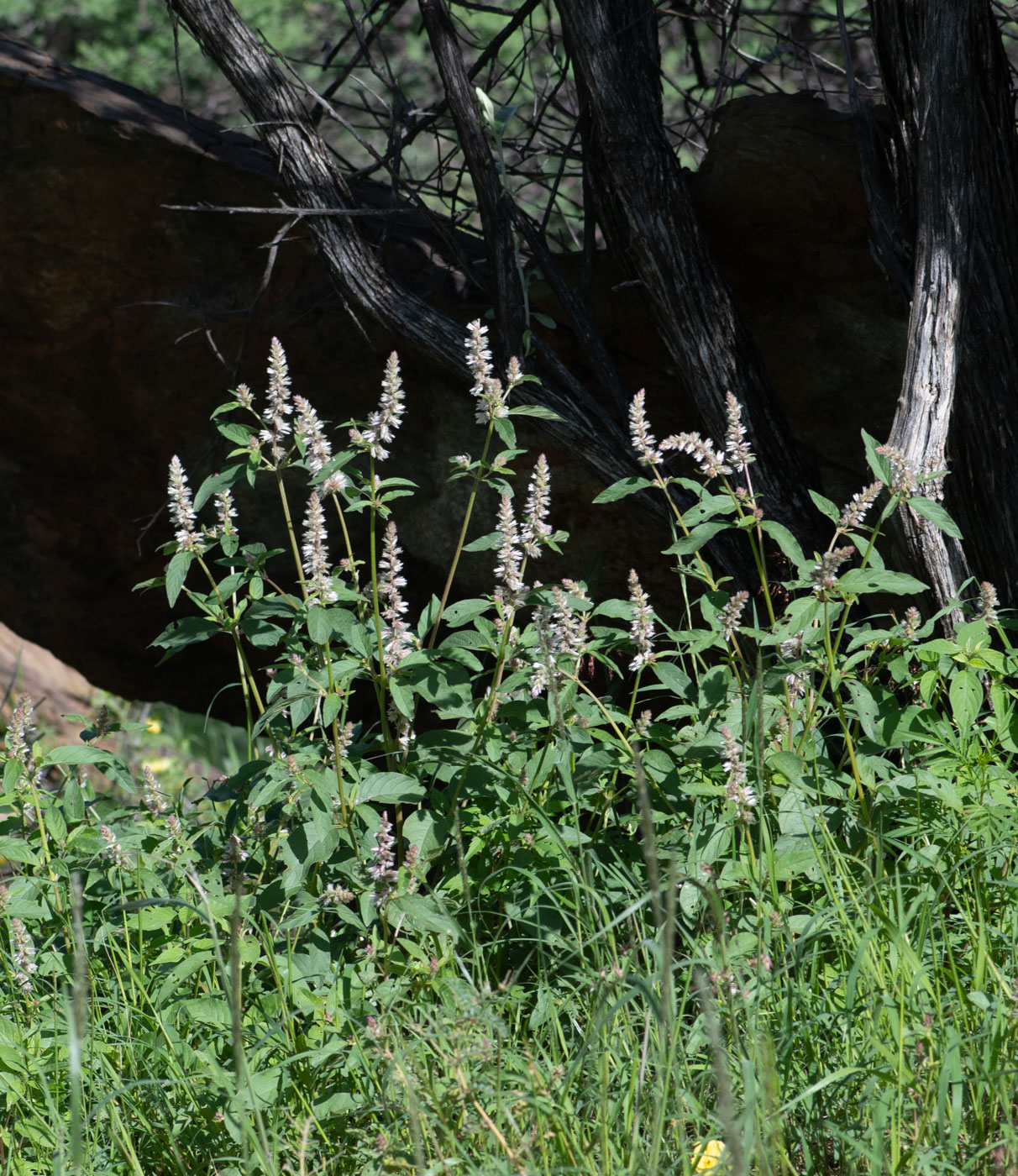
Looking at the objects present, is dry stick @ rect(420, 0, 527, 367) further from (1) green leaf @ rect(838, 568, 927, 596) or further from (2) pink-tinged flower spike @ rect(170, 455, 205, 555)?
(1) green leaf @ rect(838, 568, 927, 596)

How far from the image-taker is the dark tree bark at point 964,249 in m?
2.59

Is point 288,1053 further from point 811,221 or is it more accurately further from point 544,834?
point 811,221

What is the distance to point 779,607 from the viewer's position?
9.16 feet

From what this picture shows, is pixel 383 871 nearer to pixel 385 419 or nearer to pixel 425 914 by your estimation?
pixel 425 914

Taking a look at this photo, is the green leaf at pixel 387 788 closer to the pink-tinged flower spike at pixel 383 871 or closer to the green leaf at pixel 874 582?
the pink-tinged flower spike at pixel 383 871

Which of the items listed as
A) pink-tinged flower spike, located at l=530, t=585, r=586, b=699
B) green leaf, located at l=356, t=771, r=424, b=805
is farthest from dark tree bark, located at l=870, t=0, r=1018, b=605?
green leaf, located at l=356, t=771, r=424, b=805

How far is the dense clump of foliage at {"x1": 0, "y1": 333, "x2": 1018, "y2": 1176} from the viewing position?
1.49 m

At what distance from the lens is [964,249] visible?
2646 mm

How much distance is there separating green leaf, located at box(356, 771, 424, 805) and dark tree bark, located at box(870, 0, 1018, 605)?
136 centimetres

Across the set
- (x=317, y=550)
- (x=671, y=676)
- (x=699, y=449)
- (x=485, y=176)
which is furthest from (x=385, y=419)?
(x=485, y=176)

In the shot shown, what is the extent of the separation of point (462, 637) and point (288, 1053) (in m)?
0.76

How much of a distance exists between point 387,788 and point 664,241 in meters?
1.71

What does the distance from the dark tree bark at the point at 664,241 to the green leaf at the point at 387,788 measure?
1343 millimetres

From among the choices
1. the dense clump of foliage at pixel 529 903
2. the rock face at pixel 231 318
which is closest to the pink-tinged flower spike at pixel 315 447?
the dense clump of foliage at pixel 529 903
